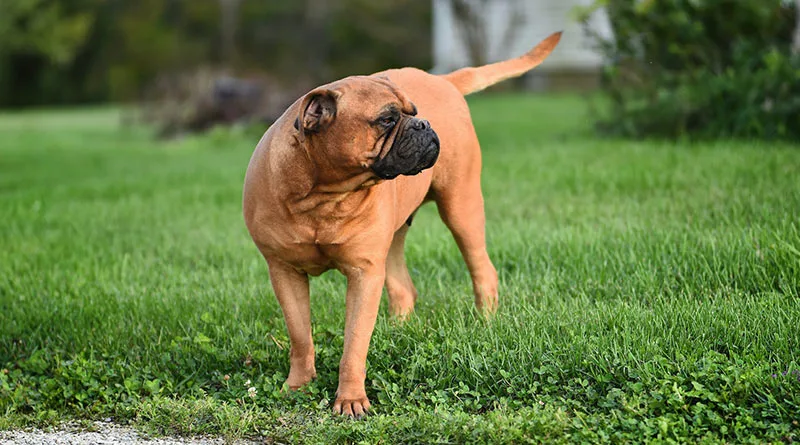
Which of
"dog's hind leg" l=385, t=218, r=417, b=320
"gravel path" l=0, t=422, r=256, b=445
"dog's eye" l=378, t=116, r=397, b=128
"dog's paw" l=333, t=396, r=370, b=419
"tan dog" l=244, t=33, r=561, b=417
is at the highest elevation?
"dog's eye" l=378, t=116, r=397, b=128

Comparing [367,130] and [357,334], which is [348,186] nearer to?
[367,130]

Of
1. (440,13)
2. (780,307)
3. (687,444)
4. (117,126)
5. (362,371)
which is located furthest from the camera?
(440,13)

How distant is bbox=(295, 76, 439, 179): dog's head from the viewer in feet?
12.1

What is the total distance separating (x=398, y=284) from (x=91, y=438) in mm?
1776

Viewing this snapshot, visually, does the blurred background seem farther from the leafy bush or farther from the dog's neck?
the dog's neck

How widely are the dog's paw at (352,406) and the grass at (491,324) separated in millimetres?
58

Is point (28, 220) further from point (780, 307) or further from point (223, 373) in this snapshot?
point (780, 307)

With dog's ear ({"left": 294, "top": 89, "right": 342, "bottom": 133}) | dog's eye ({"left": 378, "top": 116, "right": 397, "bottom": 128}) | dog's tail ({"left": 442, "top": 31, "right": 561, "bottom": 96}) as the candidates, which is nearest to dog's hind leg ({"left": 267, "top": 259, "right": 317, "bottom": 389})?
dog's ear ({"left": 294, "top": 89, "right": 342, "bottom": 133})

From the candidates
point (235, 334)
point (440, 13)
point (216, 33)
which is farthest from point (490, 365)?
point (216, 33)

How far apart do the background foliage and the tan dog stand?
28127 millimetres

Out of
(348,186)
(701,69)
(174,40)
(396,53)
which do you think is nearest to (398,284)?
(348,186)

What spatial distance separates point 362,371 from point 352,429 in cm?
36

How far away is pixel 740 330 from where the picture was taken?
13.8 ft

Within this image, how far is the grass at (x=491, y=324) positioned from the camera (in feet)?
12.5
